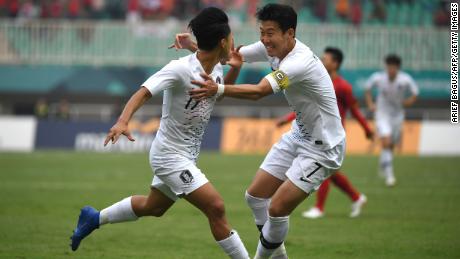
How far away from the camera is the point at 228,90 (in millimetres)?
7691

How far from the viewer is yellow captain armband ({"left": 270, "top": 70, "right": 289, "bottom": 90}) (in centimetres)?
798

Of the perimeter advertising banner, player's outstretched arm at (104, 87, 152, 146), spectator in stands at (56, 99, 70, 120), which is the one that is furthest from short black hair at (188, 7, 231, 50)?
spectator in stands at (56, 99, 70, 120)

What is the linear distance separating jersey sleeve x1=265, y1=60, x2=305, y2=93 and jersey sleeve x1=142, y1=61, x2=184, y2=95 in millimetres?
827

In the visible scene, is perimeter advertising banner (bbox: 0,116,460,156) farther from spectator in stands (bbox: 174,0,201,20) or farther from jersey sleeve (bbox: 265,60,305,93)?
jersey sleeve (bbox: 265,60,305,93)

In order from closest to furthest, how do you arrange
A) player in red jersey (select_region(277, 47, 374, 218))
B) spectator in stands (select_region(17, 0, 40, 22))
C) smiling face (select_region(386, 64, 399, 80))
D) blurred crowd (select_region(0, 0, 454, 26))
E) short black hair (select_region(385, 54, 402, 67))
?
player in red jersey (select_region(277, 47, 374, 218))
short black hair (select_region(385, 54, 402, 67))
smiling face (select_region(386, 64, 399, 80))
blurred crowd (select_region(0, 0, 454, 26))
spectator in stands (select_region(17, 0, 40, 22))

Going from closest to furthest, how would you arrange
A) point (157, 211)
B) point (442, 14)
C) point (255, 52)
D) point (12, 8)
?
1. point (157, 211)
2. point (255, 52)
3. point (442, 14)
4. point (12, 8)

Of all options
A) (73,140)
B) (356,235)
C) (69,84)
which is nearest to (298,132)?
(356,235)

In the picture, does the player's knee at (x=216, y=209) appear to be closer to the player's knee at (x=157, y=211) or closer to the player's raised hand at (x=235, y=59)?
the player's knee at (x=157, y=211)

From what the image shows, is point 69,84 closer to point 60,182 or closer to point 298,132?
point 60,182

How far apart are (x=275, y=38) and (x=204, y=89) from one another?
1114 mm

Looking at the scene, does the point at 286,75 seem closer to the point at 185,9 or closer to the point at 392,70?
the point at 392,70

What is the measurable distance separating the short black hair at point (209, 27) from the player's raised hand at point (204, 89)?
49 centimetres

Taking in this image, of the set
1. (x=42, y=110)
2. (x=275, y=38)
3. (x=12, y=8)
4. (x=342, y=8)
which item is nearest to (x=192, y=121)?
(x=275, y=38)

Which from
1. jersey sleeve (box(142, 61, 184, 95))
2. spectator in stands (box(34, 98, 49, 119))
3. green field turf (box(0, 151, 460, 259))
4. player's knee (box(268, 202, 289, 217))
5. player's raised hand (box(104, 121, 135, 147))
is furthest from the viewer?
spectator in stands (box(34, 98, 49, 119))
